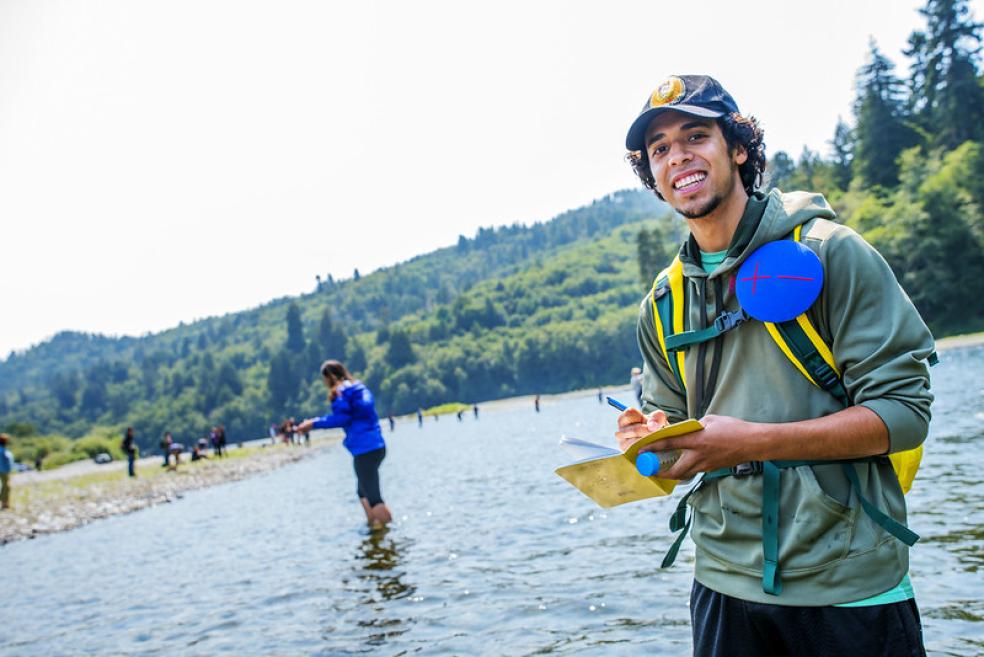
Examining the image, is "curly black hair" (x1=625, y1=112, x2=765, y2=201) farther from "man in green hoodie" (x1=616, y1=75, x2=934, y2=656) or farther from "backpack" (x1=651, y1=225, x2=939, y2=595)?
"backpack" (x1=651, y1=225, x2=939, y2=595)

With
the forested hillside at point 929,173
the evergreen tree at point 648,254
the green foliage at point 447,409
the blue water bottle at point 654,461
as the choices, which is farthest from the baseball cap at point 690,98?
the green foliage at point 447,409

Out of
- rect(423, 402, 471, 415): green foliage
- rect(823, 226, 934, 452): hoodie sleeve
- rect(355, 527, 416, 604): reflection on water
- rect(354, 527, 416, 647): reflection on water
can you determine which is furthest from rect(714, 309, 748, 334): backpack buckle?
rect(423, 402, 471, 415): green foliage

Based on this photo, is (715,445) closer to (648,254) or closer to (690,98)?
(690,98)

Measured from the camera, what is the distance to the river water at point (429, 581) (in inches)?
266

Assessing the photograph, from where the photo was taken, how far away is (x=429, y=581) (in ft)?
→ 30.7

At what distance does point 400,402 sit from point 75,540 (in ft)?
549

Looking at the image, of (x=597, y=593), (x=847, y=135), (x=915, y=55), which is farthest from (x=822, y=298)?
(x=847, y=135)

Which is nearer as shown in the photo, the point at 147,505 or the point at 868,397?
the point at 868,397

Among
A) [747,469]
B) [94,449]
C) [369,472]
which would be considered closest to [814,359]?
[747,469]

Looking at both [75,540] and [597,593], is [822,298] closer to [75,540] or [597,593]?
[597,593]

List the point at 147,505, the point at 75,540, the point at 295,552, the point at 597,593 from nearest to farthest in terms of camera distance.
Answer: the point at 597,593 → the point at 295,552 → the point at 75,540 → the point at 147,505

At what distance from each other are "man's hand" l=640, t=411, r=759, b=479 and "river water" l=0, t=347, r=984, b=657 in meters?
4.11

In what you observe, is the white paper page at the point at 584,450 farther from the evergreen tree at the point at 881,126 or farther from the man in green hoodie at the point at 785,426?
the evergreen tree at the point at 881,126

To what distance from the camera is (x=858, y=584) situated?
2320 millimetres
